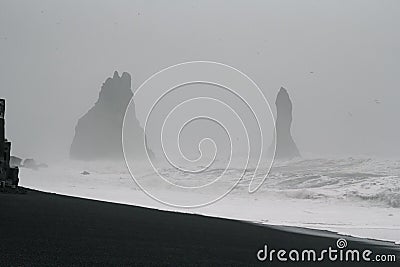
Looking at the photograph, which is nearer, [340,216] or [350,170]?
[340,216]

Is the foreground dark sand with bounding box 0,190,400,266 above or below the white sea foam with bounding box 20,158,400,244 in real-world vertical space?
below

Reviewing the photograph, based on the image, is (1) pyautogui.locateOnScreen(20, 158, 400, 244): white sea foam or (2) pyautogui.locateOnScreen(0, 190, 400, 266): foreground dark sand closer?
(2) pyautogui.locateOnScreen(0, 190, 400, 266): foreground dark sand

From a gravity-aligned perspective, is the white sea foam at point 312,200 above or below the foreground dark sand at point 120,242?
above

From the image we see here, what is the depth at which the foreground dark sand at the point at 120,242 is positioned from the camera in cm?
510

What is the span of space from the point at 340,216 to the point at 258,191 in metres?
10.3

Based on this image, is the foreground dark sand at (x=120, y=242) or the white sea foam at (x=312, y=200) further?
the white sea foam at (x=312, y=200)

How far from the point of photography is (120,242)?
21.1 feet

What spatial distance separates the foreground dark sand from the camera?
5.10m

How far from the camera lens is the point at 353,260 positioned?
276 inches

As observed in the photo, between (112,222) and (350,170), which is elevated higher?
(350,170)

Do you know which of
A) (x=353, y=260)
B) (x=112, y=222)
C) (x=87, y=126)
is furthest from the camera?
(x=87, y=126)

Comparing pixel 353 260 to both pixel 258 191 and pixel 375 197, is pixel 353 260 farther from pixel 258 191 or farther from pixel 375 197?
pixel 258 191

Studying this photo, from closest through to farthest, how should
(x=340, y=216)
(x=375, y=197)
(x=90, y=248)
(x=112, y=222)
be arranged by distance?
(x=90, y=248) → (x=112, y=222) → (x=340, y=216) → (x=375, y=197)

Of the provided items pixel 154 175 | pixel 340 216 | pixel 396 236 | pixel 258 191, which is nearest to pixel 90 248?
pixel 396 236
